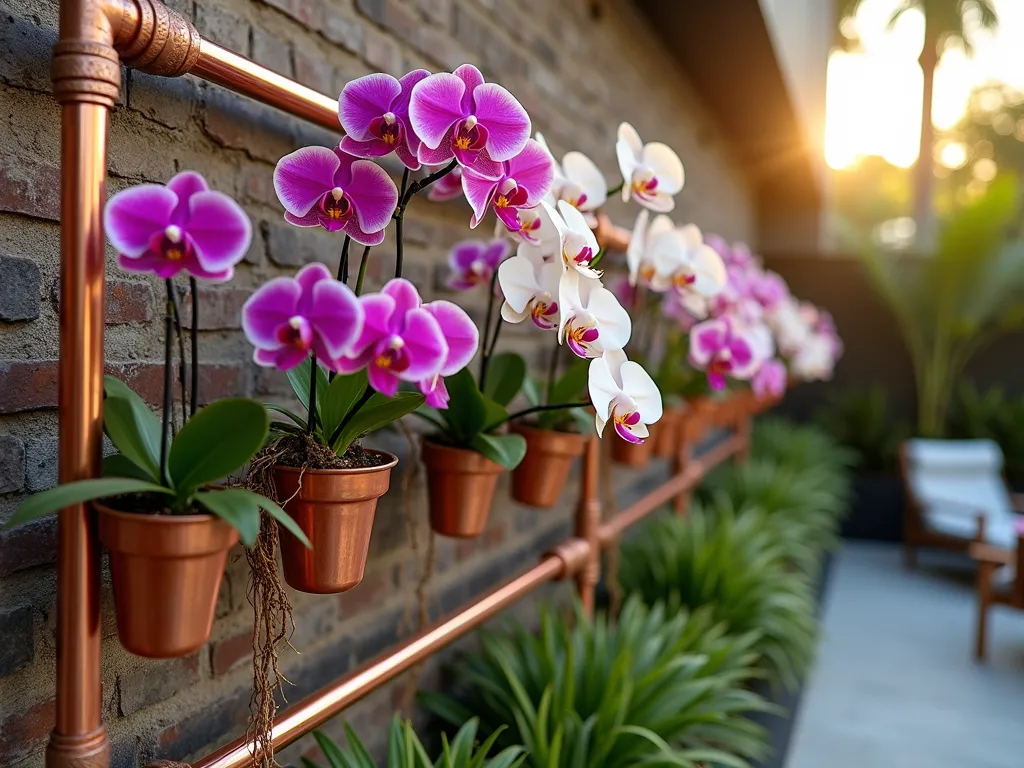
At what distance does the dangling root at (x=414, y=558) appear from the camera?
133 centimetres

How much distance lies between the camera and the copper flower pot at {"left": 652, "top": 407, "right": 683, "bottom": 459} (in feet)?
7.09

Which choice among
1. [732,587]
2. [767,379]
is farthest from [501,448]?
[732,587]

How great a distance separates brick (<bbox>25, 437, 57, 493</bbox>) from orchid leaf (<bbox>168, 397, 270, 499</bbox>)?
0.70 ft

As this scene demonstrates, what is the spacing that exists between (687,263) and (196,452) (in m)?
1.03

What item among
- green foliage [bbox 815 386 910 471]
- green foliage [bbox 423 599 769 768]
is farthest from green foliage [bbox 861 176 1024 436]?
green foliage [bbox 423 599 769 768]

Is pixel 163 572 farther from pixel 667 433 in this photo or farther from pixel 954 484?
pixel 954 484

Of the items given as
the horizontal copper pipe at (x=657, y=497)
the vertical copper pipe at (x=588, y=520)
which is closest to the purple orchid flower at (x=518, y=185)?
the vertical copper pipe at (x=588, y=520)

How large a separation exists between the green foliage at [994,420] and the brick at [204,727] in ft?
20.2

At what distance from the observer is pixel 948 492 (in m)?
5.09

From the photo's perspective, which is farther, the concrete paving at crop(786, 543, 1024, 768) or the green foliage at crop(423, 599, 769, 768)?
the concrete paving at crop(786, 543, 1024, 768)

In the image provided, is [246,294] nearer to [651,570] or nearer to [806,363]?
[651,570]

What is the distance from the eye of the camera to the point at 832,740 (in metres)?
2.77

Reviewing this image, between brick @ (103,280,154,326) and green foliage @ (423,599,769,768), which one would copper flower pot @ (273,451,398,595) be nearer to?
brick @ (103,280,154,326)

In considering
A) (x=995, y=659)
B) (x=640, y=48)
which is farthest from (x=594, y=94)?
(x=995, y=659)
